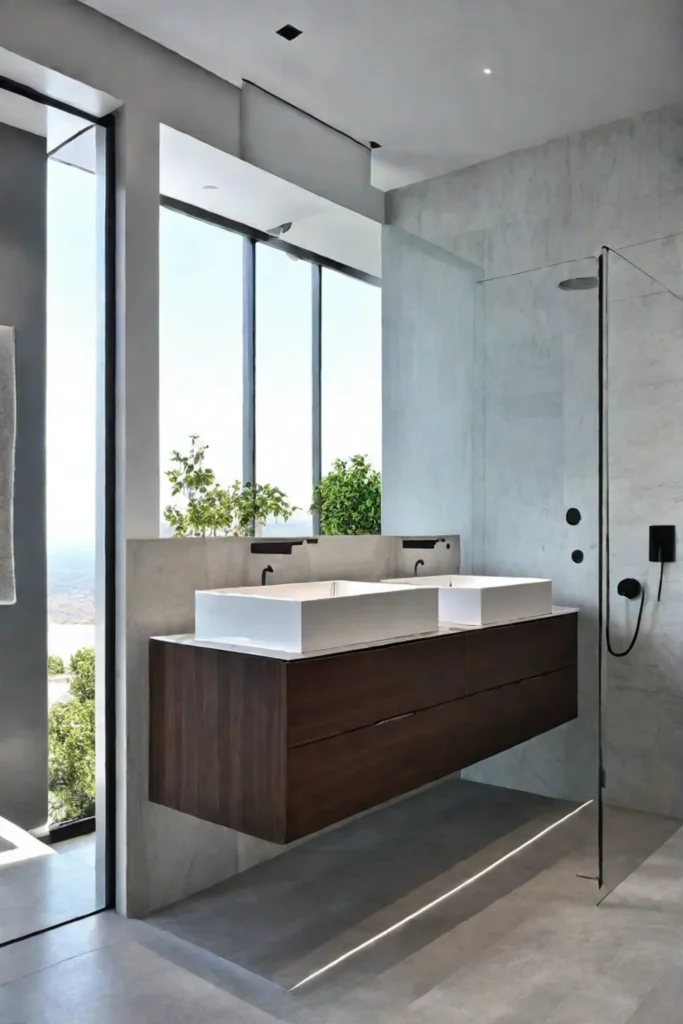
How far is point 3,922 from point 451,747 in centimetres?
148

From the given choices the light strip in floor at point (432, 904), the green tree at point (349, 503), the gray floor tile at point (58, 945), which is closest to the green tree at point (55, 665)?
the gray floor tile at point (58, 945)

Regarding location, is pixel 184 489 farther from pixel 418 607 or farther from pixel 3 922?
pixel 3 922

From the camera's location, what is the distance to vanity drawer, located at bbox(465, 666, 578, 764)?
117 inches

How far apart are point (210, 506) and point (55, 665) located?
764 mm

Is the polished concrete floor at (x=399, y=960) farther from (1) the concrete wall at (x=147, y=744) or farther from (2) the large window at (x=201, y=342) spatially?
(2) the large window at (x=201, y=342)

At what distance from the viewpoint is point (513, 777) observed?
3.62 m

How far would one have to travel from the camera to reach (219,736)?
2465mm

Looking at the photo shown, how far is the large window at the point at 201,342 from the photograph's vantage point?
3605 mm

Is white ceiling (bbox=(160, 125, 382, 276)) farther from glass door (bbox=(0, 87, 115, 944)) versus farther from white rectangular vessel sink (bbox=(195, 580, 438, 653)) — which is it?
white rectangular vessel sink (bbox=(195, 580, 438, 653))

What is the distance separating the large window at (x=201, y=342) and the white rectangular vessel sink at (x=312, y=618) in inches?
38.9

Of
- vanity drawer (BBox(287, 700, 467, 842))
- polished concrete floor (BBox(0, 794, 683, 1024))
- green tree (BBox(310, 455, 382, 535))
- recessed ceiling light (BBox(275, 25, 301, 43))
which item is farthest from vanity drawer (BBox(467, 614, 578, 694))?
recessed ceiling light (BBox(275, 25, 301, 43))

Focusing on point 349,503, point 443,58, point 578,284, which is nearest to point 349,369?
point 349,503

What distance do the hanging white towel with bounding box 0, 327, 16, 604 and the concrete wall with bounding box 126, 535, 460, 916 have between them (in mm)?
373

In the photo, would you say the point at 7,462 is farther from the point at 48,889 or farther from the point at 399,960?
the point at 399,960
